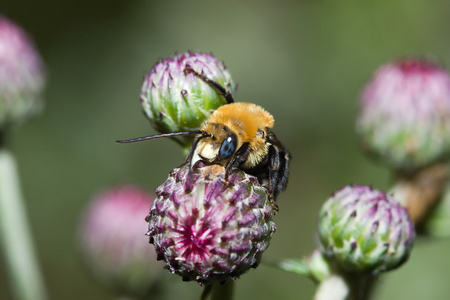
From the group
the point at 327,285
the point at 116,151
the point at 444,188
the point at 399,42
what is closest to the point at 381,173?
the point at 399,42

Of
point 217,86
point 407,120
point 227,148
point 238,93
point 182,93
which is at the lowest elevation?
point 227,148

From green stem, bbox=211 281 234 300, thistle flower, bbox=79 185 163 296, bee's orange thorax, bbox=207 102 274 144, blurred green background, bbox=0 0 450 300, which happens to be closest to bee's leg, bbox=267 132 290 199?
bee's orange thorax, bbox=207 102 274 144

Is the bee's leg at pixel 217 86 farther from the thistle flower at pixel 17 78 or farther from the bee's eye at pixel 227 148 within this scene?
the thistle flower at pixel 17 78

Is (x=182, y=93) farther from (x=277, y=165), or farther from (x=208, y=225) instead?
(x=208, y=225)

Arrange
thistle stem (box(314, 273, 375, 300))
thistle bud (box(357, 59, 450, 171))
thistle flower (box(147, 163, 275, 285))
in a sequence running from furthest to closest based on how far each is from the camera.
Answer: thistle bud (box(357, 59, 450, 171)) → thistle stem (box(314, 273, 375, 300)) → thistle flower (box(147, 163, 275, 285))

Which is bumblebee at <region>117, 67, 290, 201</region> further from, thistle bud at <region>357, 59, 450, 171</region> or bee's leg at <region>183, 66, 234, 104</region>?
thistle bud at <region>357, 59, 450, 171</region>

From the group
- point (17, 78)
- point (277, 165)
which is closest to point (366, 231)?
point (277, 165)

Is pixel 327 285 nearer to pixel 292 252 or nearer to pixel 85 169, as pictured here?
pixel 292 252

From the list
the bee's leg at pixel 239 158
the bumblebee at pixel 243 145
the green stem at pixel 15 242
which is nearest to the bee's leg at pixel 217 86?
the bumblebee at pixel 243 145
